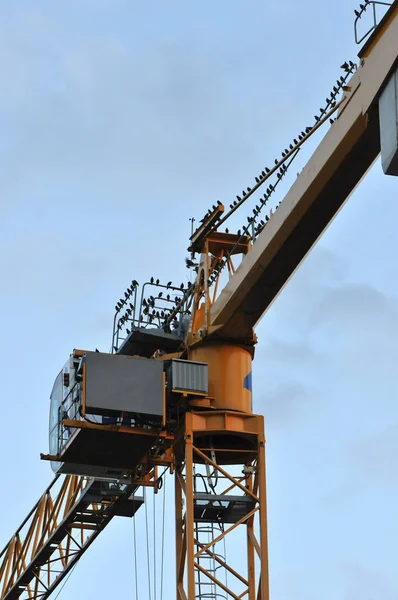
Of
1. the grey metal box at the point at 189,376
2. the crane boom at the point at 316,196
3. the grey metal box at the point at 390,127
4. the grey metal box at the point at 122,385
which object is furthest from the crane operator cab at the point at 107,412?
the grey metal box at the point at 390,127

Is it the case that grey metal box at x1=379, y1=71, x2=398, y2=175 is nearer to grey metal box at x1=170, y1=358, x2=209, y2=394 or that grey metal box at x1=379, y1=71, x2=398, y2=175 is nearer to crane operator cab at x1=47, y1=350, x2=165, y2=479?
grey metal box at x1=170, y1=358, x2=209, y2=394

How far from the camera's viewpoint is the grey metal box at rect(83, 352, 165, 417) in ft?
93.5

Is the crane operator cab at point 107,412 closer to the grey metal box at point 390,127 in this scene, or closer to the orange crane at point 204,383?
the orange crane at point 204,383

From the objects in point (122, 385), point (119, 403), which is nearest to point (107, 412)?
point (119, 403)

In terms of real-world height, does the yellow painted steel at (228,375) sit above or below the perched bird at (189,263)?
below

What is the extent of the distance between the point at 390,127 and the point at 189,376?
39.5ft

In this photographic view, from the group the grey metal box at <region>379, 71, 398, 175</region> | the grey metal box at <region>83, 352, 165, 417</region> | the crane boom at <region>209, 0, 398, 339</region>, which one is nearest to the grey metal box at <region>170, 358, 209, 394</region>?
the grey metal box at <region>83, 352, 165, 417</region>

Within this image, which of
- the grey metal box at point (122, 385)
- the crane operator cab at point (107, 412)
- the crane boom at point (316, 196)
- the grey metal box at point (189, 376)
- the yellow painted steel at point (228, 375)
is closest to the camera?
the crane boom at point (316, 196)

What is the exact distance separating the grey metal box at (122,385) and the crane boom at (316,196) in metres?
1.80

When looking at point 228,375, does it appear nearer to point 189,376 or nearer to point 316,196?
point 189,376

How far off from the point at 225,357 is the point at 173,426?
2.05m

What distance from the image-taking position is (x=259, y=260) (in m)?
27.6

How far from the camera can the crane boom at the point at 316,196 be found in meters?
23.2

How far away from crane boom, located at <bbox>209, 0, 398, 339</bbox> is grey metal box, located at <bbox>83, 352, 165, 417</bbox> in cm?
180
